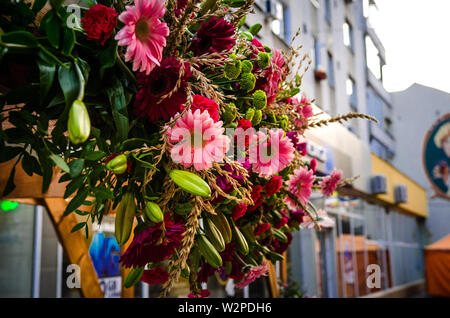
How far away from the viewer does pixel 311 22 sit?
559 centimetres

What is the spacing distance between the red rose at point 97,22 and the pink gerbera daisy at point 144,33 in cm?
3

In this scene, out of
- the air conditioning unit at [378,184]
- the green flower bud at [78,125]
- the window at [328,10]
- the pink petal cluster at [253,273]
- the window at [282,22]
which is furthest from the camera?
the air conditioning unit at [378,184]

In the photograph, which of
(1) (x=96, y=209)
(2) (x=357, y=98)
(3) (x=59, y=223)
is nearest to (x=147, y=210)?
(1) (x=96, y=209)

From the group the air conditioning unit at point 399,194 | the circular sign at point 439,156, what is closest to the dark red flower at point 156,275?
the air conditioning unit at point 399,194

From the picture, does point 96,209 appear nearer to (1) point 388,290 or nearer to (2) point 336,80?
(2) point 336,80

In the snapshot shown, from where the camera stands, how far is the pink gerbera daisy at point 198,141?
51cm

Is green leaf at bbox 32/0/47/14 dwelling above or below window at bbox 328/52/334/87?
below

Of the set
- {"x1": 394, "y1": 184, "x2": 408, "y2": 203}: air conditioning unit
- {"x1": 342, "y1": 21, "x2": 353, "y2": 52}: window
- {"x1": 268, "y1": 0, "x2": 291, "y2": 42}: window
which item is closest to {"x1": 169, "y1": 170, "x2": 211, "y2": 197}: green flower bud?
{"x1": 268, "y1": 0, "x2": 291, "y2": 42}: window

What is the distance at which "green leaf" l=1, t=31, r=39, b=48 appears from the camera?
1.43 ft

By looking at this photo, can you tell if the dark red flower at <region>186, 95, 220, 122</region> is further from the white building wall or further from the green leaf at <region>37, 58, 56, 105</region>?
the white building wall

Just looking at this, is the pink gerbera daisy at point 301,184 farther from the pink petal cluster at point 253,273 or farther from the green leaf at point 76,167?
the green leaf at point 76,167

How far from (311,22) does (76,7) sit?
17.8 ft

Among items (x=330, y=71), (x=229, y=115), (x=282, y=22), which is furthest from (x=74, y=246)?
(x=330, y=71)

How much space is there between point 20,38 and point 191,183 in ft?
0.77
